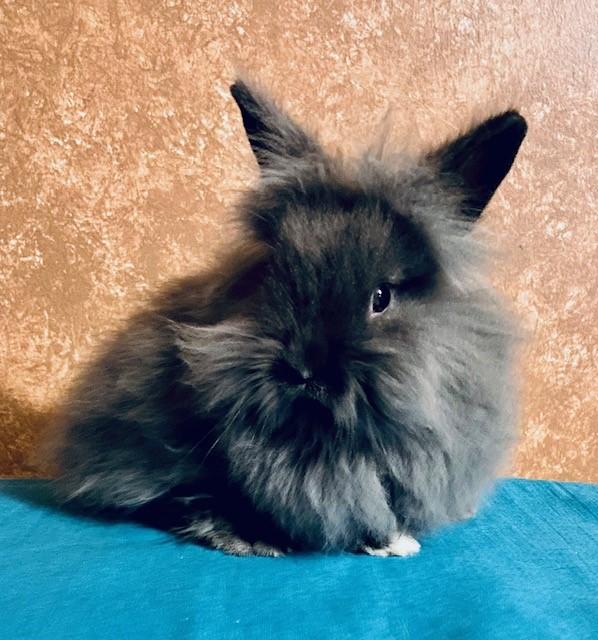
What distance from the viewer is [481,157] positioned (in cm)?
99

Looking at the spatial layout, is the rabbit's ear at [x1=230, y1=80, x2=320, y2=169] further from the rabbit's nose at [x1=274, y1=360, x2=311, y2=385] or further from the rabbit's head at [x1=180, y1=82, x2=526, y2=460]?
the rabbit's nose at [x1=274, y1=360, x2=311, y2=385]

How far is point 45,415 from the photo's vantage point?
1.67 m

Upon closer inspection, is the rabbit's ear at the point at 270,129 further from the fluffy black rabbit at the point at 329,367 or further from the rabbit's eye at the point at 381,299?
the rabbit's eye at the point at 381,299

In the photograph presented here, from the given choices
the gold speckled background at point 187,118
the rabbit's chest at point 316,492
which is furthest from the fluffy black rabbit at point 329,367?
the gold speckled background at point 187,118

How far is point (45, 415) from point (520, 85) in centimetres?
139

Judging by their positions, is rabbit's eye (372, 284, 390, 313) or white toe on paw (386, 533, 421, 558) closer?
rabbit's eye (372, 284, 390, 313)

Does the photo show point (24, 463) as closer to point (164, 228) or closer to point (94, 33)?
point (164, 228)

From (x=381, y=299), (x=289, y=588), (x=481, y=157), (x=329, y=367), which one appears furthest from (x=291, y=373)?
(x=481, y=157)

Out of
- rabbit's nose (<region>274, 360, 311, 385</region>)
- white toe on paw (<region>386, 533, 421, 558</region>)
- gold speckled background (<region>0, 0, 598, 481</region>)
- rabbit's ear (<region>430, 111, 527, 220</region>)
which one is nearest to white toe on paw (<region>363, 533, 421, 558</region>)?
white toe on paw (<region>386, 533, 421, 558</region>)

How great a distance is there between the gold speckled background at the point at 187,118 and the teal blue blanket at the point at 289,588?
578mm

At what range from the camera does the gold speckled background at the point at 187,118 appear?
5.10 feet

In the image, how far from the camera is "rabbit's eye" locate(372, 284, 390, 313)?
0.94m

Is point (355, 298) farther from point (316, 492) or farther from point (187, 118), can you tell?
point (187, 118)

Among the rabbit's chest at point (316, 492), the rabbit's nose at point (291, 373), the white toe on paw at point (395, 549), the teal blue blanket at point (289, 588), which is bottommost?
the teal blue blanket at point (289, 588)
